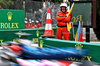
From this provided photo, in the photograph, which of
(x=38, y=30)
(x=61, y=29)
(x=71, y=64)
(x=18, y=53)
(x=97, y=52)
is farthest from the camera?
(x=38, y=30)

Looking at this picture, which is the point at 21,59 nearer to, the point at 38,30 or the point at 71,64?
the point at 71,64

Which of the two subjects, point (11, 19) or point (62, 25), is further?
point (11, 19)

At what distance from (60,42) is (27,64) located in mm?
3085

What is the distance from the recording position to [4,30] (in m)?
12.0

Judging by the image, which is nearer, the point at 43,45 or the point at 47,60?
the point at 47,60

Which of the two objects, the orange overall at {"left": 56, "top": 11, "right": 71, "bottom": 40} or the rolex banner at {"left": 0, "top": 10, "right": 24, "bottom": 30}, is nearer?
the orange overall at {"left": 56, "top": 11, "right": 71, "bottom": 40}

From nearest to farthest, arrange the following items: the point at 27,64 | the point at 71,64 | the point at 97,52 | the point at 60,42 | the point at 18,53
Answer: the point at 27,64 < the point at 71,64 < the point at 18,53 < the point at 97,52 < the point at 60,42

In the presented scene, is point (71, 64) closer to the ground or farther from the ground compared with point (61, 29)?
closer to the ground

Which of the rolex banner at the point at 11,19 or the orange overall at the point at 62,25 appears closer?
the orange overall at the point at 62,25

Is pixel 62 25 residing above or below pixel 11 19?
below

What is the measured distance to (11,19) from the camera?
40.9 feet

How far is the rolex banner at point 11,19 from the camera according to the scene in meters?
12.3

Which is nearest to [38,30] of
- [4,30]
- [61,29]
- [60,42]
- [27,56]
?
[4,30]

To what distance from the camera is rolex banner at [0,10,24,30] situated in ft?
40.2
